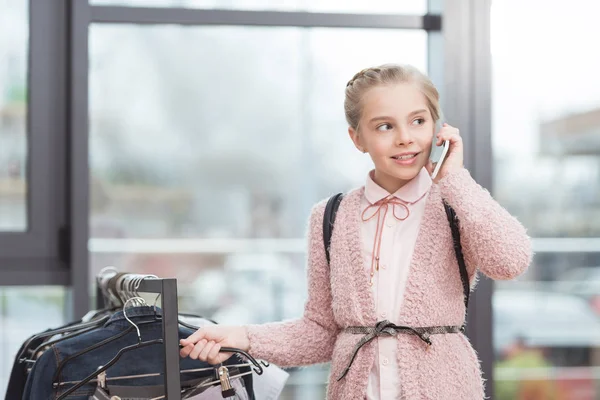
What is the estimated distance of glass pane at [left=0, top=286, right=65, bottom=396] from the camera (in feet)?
8.81

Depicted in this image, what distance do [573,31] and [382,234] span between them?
6.95 feet

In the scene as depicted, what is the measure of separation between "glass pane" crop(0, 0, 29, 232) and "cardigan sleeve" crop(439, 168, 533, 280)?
145 cm

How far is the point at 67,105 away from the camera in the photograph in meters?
2.41

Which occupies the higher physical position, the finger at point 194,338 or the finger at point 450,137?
the finger at point 450,137

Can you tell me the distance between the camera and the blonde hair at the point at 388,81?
4.83 ft

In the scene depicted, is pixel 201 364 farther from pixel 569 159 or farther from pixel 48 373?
pixel 569 159

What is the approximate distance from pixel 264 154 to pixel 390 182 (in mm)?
3254

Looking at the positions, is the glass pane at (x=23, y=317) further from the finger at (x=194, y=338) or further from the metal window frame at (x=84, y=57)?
the finger at (x=194, y=338)

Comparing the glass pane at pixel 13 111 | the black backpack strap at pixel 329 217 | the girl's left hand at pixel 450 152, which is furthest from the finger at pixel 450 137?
the glass pane at pixel 13 111

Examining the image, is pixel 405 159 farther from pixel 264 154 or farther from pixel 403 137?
pixel 264 154

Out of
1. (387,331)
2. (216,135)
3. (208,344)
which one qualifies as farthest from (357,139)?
(216,135)

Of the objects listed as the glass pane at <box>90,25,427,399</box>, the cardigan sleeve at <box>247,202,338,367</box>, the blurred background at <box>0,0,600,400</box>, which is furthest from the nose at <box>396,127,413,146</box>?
the glass pane at <box>90,25,427,399</box>

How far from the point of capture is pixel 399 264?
148cm

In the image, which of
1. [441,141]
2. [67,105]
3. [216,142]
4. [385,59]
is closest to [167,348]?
[441,141]
